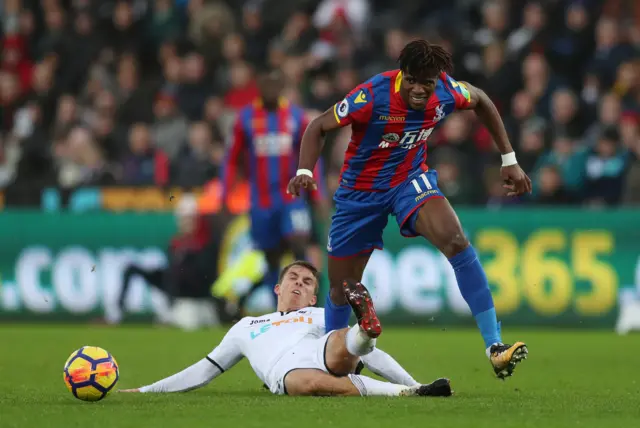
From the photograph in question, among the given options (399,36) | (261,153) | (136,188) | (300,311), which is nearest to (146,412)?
(300,311)

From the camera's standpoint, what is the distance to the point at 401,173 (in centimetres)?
816

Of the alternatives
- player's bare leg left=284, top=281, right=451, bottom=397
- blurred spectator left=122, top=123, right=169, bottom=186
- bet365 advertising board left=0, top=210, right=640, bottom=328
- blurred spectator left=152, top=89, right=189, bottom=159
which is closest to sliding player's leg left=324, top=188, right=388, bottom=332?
player's bare leg left=284, top=281, right=451, bottom=397

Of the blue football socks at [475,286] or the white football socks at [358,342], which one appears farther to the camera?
the blue football socks at [475,286]

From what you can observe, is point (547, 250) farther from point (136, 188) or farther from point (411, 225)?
point (411, 225)

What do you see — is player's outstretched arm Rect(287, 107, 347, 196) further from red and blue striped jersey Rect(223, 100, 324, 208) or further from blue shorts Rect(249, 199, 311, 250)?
blue shorts Rect(249, 199, 311, 250)

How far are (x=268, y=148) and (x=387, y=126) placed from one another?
5005mm

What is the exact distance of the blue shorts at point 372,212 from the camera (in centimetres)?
798

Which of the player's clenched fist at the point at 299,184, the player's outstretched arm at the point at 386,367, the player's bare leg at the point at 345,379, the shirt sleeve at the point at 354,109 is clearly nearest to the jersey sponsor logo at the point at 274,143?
the shirt sleeve at the point at 354,109

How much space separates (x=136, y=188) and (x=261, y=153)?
13.0 feet

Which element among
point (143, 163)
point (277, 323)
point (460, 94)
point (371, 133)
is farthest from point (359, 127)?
point (143, 163)

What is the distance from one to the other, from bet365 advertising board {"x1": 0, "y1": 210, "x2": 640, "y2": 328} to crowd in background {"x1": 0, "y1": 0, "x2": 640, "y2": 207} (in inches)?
28.4

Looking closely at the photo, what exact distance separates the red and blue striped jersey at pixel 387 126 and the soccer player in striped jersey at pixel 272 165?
14.7ft

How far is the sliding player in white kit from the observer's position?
7.16 m

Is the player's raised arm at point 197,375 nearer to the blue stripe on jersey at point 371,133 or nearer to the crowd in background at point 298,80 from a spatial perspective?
the blue stripe on jersey at point 371,133
